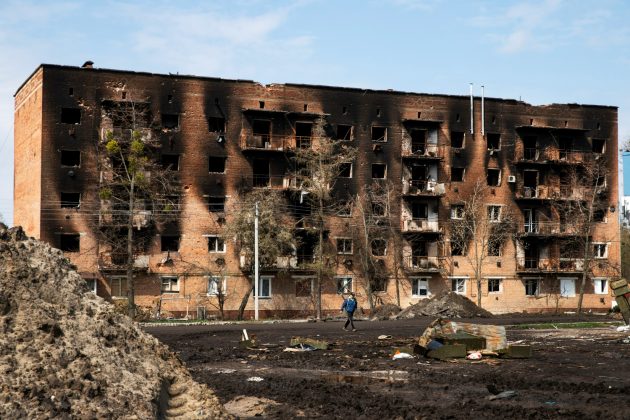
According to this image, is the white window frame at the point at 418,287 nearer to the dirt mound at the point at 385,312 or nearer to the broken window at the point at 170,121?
the dirt mound at the point at 385,312

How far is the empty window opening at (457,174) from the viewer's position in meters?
71.8

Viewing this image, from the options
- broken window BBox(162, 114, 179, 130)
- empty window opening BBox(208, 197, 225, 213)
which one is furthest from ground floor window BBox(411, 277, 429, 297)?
broken window BBox(162, 114, 179, 130)

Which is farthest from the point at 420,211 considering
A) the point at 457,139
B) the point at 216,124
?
the point at 216,124

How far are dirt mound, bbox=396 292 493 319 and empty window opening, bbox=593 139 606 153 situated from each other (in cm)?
2072

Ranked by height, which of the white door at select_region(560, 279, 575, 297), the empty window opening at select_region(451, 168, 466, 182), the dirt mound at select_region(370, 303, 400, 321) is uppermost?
the empty window opening at select_region(451, 168, 466, 182)

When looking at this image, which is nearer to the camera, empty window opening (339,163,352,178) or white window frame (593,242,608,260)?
empty window opening (339,163,352,178)

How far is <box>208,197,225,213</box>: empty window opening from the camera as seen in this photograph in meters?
64.9

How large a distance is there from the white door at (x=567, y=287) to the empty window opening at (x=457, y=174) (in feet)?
36.3

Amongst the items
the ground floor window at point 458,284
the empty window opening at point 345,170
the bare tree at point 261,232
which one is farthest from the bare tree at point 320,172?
the ground floor window at point 458,284

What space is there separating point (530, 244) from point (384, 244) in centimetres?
1179

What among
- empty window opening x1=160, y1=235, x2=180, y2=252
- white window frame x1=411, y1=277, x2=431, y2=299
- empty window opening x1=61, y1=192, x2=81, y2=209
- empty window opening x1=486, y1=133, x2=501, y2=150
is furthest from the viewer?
empty window opening x1=486, y1=133, x2=501, y2=150

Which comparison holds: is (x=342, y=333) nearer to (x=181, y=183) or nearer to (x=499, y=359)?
(x=499, y=359)

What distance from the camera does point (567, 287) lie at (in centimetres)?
7400

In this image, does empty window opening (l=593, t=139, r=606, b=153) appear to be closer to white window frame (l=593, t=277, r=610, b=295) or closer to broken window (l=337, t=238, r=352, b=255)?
white window frame (l=593, t=277, r=610, b=295)
